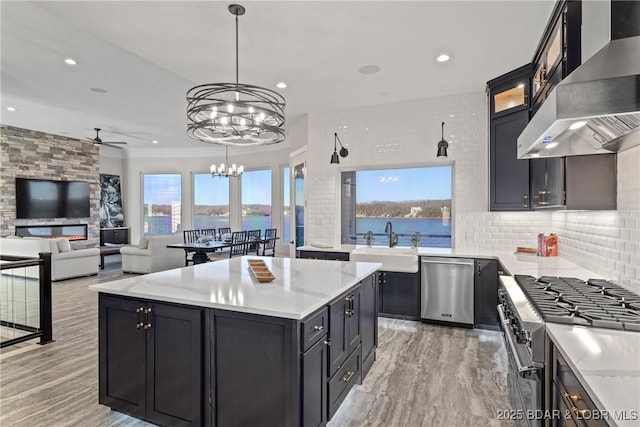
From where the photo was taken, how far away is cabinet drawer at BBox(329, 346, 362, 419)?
7.02ft

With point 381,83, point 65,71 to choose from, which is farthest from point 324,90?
point 65,71

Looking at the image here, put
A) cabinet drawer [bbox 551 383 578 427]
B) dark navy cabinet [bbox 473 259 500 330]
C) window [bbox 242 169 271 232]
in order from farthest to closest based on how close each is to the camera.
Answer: window [bbox 242 169 271 232] < dark navy cabinet [bbox 473 259 500 330] < cabinet drawer [bbox 551 383 578 427]

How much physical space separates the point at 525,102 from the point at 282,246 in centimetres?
669

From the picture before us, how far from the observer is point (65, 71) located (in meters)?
4.40

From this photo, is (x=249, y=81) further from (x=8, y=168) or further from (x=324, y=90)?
(x=8, y=168)

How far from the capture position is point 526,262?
3.42 m

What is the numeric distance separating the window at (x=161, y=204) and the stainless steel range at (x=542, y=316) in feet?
33.4

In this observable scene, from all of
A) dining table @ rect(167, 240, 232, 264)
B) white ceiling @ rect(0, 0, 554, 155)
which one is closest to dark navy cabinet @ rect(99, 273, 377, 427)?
white ceiling @ rect(0, 0, 554, 155)

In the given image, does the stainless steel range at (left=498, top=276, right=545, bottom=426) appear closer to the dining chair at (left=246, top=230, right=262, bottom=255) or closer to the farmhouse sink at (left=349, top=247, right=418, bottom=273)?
the farmhouse sink at (left=349, top=247, right=418, bottom=273)

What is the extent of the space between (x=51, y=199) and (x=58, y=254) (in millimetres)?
2612

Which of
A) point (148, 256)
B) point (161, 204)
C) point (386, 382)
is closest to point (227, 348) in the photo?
point (386, 382)

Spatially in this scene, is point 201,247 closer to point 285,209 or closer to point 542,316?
point 285,209

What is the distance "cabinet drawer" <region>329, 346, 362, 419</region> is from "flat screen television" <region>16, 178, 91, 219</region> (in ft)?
28.7

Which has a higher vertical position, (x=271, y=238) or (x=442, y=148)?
(x=442, y=148)
